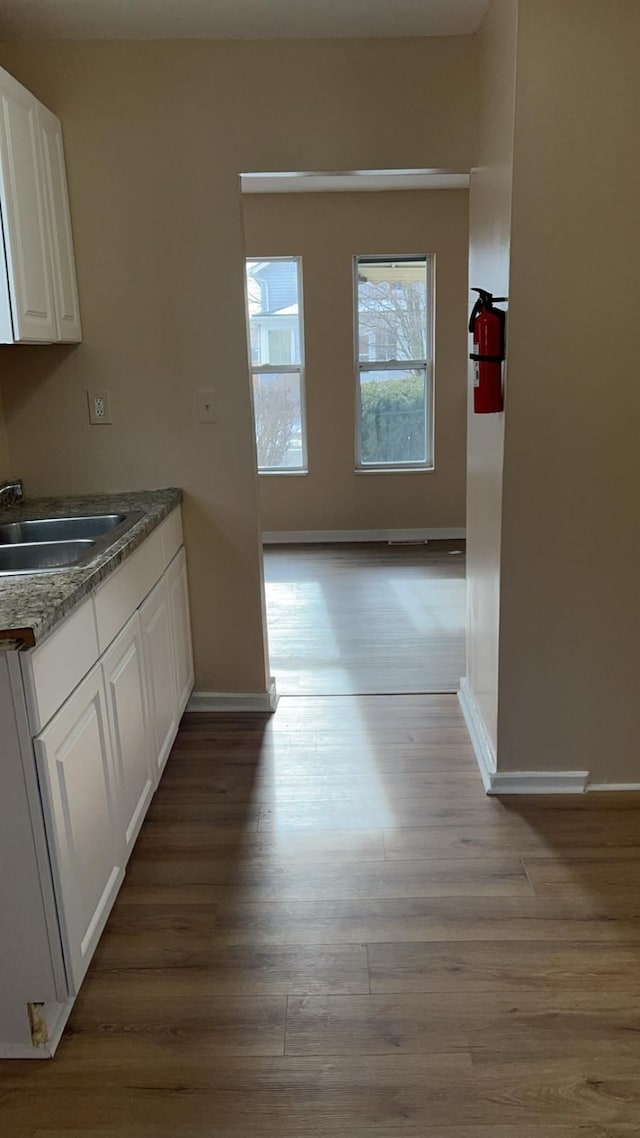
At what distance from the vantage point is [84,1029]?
178 centimetres

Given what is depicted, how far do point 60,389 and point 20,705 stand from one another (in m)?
1.80

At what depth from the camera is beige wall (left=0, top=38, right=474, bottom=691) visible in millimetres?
2773

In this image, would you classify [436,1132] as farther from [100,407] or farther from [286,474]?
[286,474]

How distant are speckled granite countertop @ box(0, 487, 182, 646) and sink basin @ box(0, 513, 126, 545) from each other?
45mm

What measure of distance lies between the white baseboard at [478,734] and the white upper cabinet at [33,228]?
6.37 ft

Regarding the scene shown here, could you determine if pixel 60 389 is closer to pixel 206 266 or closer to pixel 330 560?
pixel 206 266

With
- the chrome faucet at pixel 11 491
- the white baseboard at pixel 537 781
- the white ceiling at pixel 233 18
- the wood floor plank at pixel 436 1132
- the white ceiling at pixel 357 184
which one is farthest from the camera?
the white ceiling at pixel 357 184

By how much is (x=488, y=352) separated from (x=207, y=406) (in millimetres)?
1133

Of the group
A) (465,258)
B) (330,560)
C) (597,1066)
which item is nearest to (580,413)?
(597,1066)

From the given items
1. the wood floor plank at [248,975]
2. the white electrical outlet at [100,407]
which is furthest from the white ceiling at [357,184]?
the wood floor plank at [248,975]

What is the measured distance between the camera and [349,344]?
612 cm

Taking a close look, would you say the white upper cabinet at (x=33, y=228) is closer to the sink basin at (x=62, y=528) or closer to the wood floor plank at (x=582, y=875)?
the sink basin at (x=62, y=528)

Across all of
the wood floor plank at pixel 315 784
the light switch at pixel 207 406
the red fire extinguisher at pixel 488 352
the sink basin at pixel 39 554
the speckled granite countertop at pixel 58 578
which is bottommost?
the wood floor plank at pixel 315 784

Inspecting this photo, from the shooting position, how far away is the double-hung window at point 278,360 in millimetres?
6070
